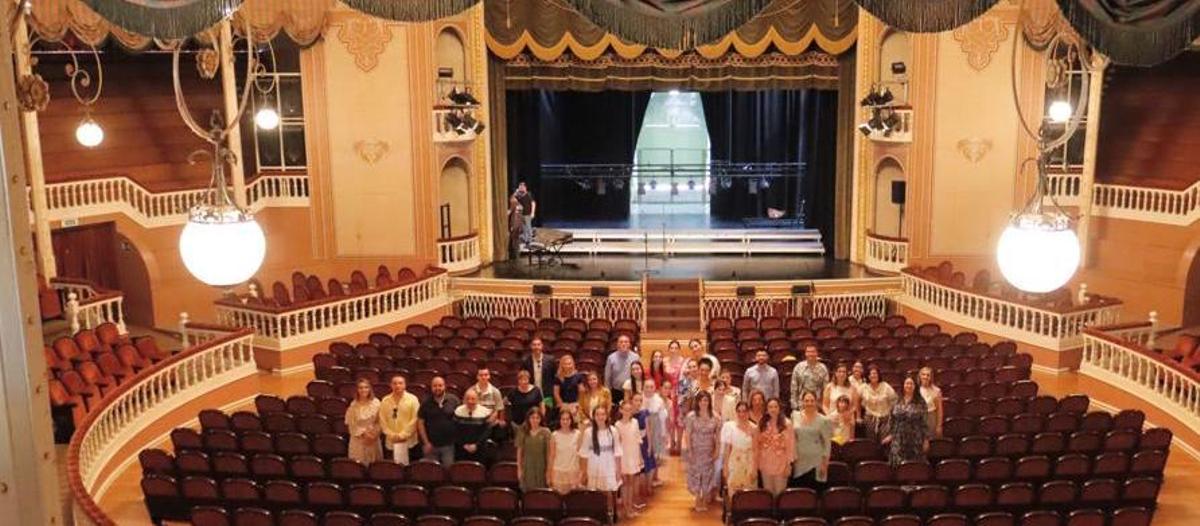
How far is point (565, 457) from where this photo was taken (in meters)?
9.26

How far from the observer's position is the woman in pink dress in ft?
33.3

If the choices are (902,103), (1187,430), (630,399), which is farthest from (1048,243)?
(902,103)

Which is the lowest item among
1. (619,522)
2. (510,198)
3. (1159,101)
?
(619,522)

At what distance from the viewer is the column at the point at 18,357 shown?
3607mm

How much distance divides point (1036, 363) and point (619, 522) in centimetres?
783

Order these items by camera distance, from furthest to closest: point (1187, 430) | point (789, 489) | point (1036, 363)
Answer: point (1036, 363) < point (1187, 430) < point (789, 489)

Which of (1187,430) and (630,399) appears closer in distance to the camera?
(630,399)

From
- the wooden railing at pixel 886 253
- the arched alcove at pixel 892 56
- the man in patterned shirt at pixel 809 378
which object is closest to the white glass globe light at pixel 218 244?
the man in patterned shirt at pixel 809 378

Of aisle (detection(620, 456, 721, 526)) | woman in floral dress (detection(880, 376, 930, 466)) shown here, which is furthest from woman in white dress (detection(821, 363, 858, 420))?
aisle (detection(620, 456, 721, 526))

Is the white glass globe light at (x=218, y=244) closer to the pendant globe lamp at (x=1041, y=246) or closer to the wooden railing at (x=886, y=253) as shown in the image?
the pendant globe lamp at (x=1041, y=246)

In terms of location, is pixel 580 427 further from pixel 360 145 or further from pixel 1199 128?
pixel 1199 128

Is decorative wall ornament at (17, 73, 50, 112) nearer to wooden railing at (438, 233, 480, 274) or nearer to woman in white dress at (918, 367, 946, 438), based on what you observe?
woman in white dress at (918, 367, 946, 438)

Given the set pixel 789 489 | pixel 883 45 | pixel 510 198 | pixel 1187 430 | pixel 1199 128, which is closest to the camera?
pixel 789 489

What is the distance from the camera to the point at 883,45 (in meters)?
19.8
